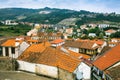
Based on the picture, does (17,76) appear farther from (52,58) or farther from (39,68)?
(52,58)

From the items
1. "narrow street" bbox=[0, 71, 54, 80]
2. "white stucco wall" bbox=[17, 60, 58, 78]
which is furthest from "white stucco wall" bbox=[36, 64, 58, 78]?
"narrow street" bbox=[0, 71, 54, 80]

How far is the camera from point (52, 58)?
99.3 feet

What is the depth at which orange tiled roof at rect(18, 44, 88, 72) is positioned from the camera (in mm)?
28672

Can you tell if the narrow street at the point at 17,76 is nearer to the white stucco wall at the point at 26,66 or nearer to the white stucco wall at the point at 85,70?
the white stucco wall at the point at 26,66

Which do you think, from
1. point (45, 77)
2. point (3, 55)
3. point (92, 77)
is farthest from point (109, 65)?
point (3, 55)

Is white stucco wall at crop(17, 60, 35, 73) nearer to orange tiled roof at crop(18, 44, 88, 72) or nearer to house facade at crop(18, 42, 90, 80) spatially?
house facade at crop(18, 42, 90, 80)

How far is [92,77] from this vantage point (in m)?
28.3

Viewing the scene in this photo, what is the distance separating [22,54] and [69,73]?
31.5 feet

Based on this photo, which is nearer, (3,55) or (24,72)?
(24,72)

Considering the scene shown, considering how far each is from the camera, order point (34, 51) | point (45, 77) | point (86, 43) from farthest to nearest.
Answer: point (86, 43)
point (34, 51)
point (45, 77)

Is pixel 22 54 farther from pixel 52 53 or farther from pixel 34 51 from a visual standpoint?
pixel 52 53

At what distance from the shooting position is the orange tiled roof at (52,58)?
2867 centimetres

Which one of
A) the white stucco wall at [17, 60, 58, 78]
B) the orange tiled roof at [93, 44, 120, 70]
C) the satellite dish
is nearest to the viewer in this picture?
the orange tiled roof at [93, 44, 120, 70]

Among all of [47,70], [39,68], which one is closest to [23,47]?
[39,68]
